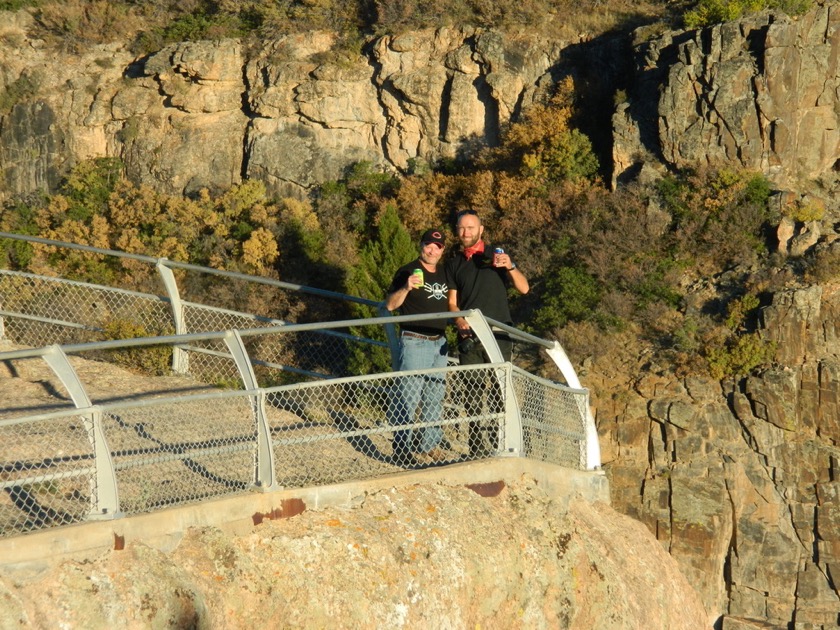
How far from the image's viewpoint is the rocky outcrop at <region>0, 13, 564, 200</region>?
A: 2919 centimetres

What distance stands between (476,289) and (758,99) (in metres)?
18.0

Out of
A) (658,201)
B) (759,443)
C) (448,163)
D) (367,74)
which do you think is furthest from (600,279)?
(367,74)

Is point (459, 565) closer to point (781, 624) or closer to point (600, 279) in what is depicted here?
point (781, 624)

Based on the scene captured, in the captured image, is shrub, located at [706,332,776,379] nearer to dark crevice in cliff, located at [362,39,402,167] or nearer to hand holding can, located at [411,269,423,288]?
dark crevice in cliff, located at [362,39,402,167]

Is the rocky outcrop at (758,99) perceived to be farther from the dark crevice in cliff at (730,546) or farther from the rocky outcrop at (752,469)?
the dark crevice in cliff at (730,546)

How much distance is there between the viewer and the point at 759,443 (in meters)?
19.8

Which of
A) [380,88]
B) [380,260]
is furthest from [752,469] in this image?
[380,88]

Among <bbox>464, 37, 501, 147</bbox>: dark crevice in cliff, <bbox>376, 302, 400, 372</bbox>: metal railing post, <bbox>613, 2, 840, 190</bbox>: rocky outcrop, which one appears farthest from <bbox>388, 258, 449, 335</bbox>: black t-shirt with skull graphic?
<bbox>464, 37, 501, 147</bbox>: dark crevice in cliff

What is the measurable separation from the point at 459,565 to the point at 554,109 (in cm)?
2178

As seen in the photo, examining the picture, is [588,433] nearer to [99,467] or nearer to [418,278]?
[418,278]

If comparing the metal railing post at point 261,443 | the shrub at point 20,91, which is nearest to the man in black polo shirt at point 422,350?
the metal railing post at point 261,443

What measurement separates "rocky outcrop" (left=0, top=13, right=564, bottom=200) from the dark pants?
2112 cm

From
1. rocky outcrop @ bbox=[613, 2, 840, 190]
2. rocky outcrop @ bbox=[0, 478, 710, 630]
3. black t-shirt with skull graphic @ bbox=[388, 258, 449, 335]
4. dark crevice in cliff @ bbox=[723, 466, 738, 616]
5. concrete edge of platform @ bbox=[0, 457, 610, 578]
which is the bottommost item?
dark crevice in cliff @ bbox=[723, 466, 738, 616]

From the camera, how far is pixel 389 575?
645cm
